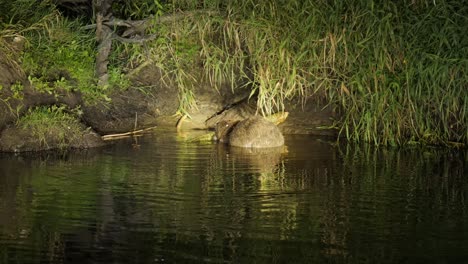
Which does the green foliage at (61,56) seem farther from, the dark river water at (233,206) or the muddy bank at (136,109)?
the dark river water at (233,206)

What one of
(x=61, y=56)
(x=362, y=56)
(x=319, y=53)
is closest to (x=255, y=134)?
(x=319, y=53)

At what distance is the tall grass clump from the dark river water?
520 mm

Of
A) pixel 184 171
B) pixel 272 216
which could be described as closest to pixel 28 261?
pixel 272 216

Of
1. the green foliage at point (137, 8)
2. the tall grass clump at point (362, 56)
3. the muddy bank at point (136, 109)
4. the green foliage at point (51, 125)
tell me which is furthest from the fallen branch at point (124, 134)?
the green foliage at point (137, 8)

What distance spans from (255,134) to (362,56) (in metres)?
1.39

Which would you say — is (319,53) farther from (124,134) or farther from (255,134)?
(124,134)

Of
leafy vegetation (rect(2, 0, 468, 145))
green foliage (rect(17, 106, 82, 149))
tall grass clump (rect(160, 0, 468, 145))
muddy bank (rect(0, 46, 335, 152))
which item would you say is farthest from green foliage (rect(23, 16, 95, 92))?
tall grass clump (rect(160, 0, 468, 145))

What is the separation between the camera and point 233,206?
278 inches

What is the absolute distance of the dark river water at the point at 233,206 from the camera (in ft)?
19.1

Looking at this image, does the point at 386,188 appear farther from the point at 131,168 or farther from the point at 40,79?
the point at 40,79

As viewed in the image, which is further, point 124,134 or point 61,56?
point 124,134

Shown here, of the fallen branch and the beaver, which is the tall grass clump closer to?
the beaver

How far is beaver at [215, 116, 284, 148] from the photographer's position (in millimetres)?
10164

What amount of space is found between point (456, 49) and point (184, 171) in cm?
322
